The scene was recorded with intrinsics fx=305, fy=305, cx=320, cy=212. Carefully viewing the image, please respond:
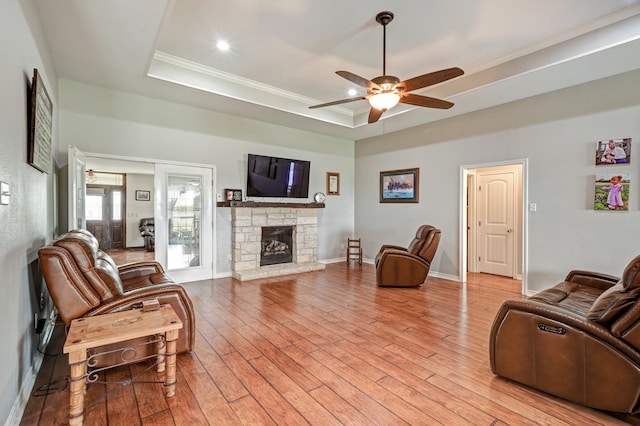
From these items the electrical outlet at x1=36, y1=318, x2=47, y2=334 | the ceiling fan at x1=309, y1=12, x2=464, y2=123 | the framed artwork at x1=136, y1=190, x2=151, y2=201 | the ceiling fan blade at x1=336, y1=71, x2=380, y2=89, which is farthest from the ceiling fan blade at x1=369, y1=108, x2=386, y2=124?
the framed artwork at x1=136, y1=190, x2=151, y2=201

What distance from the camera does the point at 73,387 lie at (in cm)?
174

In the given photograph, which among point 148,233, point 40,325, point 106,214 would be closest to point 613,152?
point 40,325

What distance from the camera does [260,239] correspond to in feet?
19.6

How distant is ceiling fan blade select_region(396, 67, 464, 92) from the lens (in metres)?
2.75

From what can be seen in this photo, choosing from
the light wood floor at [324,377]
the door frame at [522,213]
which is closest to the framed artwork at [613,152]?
the door frame at [522,213]

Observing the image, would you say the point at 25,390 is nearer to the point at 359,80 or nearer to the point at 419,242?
the point at 359,80

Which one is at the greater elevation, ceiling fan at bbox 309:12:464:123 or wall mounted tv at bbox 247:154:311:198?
ceiling fan at bbox 309:12:464:123

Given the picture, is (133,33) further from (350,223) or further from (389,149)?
(350,223)

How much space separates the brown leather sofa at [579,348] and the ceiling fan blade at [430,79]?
198 centimetres

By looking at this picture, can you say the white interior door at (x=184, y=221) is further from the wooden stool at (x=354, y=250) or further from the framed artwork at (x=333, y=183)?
the wooden stool at (x=354, y=250)

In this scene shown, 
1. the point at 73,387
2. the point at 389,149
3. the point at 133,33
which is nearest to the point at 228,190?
the point at 133,33

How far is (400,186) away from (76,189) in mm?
5550

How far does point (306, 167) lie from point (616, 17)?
4.93 metres

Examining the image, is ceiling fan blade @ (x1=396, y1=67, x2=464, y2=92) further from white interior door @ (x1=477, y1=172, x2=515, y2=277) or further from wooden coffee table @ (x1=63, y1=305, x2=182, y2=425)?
white interior door @ (x1=477, y1=172, x2=515, y2=277)
